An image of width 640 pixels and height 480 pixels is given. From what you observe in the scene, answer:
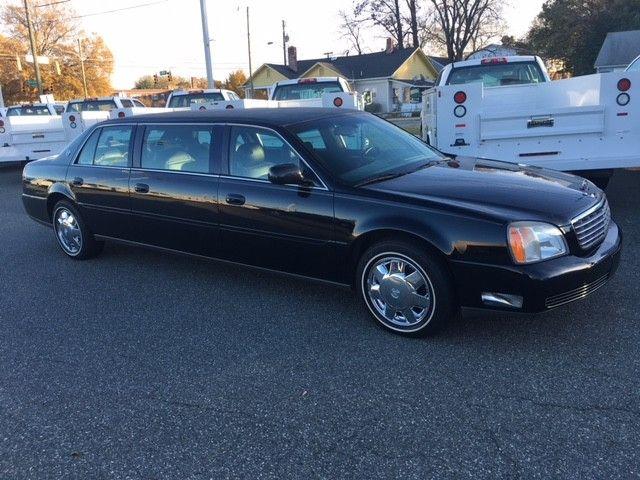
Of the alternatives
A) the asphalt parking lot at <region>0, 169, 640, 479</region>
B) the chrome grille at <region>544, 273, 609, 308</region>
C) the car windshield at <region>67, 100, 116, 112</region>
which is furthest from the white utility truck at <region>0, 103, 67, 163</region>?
the chrome grille at <region>544, 273, 609, 308</region>

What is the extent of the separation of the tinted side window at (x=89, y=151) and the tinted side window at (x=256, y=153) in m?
2.03

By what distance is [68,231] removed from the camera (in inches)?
249

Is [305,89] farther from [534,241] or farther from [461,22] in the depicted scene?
[461,22]

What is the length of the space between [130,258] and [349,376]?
3.70 metres

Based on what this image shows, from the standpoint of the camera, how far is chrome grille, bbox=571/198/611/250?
3640mm

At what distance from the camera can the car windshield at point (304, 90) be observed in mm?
12898

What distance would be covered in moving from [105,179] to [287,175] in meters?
2.43

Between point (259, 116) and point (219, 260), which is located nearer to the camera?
point (259, 116)

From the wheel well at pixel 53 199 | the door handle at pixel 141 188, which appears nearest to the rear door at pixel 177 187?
the door handle at pixel 141 188

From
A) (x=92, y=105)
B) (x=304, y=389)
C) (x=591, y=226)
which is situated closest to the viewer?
(x=304, y=389)

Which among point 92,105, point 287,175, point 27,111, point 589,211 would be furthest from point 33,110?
point 589,211

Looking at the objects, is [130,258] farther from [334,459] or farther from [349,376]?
[334,459]

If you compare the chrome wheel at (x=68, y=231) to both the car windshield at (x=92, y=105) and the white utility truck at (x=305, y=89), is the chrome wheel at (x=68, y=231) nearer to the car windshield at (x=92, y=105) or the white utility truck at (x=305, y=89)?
the white utility truck at (x=305, y=89)

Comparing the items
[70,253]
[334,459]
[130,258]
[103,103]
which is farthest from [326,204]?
[103,103]
